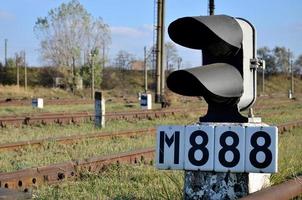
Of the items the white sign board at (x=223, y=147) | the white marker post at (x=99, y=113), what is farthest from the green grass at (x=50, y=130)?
the white sign board at (x=223, y=147)

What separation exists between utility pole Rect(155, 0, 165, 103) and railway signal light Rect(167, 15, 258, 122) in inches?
1086

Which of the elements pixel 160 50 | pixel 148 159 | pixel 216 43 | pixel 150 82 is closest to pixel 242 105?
pixel 216 43

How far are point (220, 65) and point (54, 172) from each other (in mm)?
3760

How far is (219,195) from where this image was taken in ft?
13.4

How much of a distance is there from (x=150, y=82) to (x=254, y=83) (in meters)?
87.4

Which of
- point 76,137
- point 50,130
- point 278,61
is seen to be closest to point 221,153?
point 76,137

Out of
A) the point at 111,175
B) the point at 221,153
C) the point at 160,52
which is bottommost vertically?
the point at 111,175

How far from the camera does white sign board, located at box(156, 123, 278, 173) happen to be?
381cm

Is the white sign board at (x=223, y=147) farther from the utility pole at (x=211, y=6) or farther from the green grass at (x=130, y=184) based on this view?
the utility pole at (x=211, y=6)

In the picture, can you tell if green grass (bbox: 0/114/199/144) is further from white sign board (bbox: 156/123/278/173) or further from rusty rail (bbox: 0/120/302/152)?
white sign board (bbox: 156/123/278/173)

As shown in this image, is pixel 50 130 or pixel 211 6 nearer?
pixel 211 6

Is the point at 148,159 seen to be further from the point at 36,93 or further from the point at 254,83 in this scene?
the point at 36,93

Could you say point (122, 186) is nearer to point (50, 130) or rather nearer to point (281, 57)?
point (50, 130)

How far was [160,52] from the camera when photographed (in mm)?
33125
